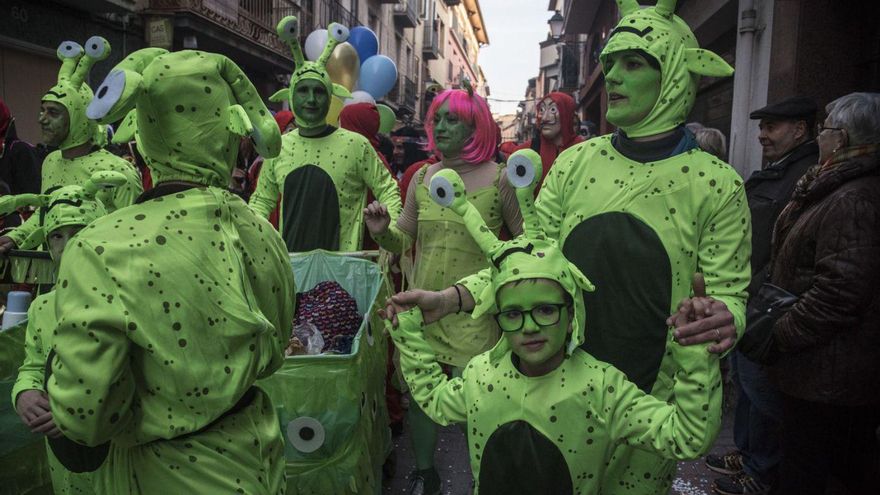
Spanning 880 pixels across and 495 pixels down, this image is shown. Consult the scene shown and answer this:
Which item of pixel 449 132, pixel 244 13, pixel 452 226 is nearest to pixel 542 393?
pixel 452 226

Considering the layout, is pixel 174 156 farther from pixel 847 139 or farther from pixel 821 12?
pixel 821 12

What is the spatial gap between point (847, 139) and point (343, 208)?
8.10 feet

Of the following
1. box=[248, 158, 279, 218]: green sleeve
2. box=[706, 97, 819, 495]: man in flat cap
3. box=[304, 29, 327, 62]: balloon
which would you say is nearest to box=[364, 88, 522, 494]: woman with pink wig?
box=[248, 158, 279, 218]: green sleeve

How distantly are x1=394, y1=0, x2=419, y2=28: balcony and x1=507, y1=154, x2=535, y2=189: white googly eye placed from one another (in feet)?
91.6

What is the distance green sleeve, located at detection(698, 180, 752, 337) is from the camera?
190 centimetres

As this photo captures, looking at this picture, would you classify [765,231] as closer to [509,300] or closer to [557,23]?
[509,300]

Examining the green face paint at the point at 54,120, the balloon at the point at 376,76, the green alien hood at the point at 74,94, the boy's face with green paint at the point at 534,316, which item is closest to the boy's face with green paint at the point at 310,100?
the green alien hood at the point at 74,94

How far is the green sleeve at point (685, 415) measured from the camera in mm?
1597

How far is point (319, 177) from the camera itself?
3.78m

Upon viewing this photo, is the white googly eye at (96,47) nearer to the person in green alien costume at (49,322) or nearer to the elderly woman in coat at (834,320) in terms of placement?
the person in green alien costume at (49,322)

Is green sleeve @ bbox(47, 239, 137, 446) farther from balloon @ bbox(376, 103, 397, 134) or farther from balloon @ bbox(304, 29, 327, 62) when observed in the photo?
balloon @ bbox(304, 29, 327, 62)

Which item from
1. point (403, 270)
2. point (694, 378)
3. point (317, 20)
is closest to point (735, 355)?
point (403, 270)

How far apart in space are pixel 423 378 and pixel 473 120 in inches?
62.8

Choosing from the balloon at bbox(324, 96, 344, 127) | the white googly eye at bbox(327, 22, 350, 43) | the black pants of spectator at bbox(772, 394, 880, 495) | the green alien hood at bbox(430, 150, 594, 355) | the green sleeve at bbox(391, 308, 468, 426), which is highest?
the white googly eye at bbox(327, 22, 350, 43)
